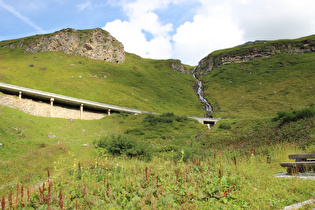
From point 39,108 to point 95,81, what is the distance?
32734mm

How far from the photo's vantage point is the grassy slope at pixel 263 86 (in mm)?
66438

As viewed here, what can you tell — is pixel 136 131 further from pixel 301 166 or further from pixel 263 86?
pixel 263 86

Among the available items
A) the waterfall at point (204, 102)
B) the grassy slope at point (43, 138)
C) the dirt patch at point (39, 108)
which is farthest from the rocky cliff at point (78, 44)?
the grassy slope at point (43, 138)

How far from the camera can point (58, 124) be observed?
31578 mm

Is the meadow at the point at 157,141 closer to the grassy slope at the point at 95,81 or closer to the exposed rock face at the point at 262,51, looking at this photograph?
the grassy slope at the point at 95,81

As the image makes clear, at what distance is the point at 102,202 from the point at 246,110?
71.3 meters

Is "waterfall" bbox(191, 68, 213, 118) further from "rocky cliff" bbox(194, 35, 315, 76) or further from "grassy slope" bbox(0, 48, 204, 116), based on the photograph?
"rocky cliff" bbox(194, 35, 315, 76)

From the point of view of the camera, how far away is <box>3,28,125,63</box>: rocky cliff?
9360 cm

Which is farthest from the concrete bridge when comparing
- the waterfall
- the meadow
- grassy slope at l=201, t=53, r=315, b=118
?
grassy slope at l=201, t=53, r=315, b=118

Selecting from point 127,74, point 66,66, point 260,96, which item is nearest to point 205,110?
point 260,96

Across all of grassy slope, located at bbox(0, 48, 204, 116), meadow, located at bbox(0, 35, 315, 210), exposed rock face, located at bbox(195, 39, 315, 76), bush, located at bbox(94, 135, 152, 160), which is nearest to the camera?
meadow, located at bbox(0, 35, 315, 210)

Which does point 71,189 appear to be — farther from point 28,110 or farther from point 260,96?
point 260,96

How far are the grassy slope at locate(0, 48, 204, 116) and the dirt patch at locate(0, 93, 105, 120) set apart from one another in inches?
507

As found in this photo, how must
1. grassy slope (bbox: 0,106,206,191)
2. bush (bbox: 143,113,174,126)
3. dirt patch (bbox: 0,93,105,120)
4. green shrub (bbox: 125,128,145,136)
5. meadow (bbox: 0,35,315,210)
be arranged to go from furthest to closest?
1. bush (bbox: 143,113,174,126)
2. dirt patch (bbox: 0,93,105,120)
3. green shrub (bbox: 125,128,145,136)
4. grassy slope (bbox: 0,106,206,191)
5. meadow (bbox: 0,35,315,210)
